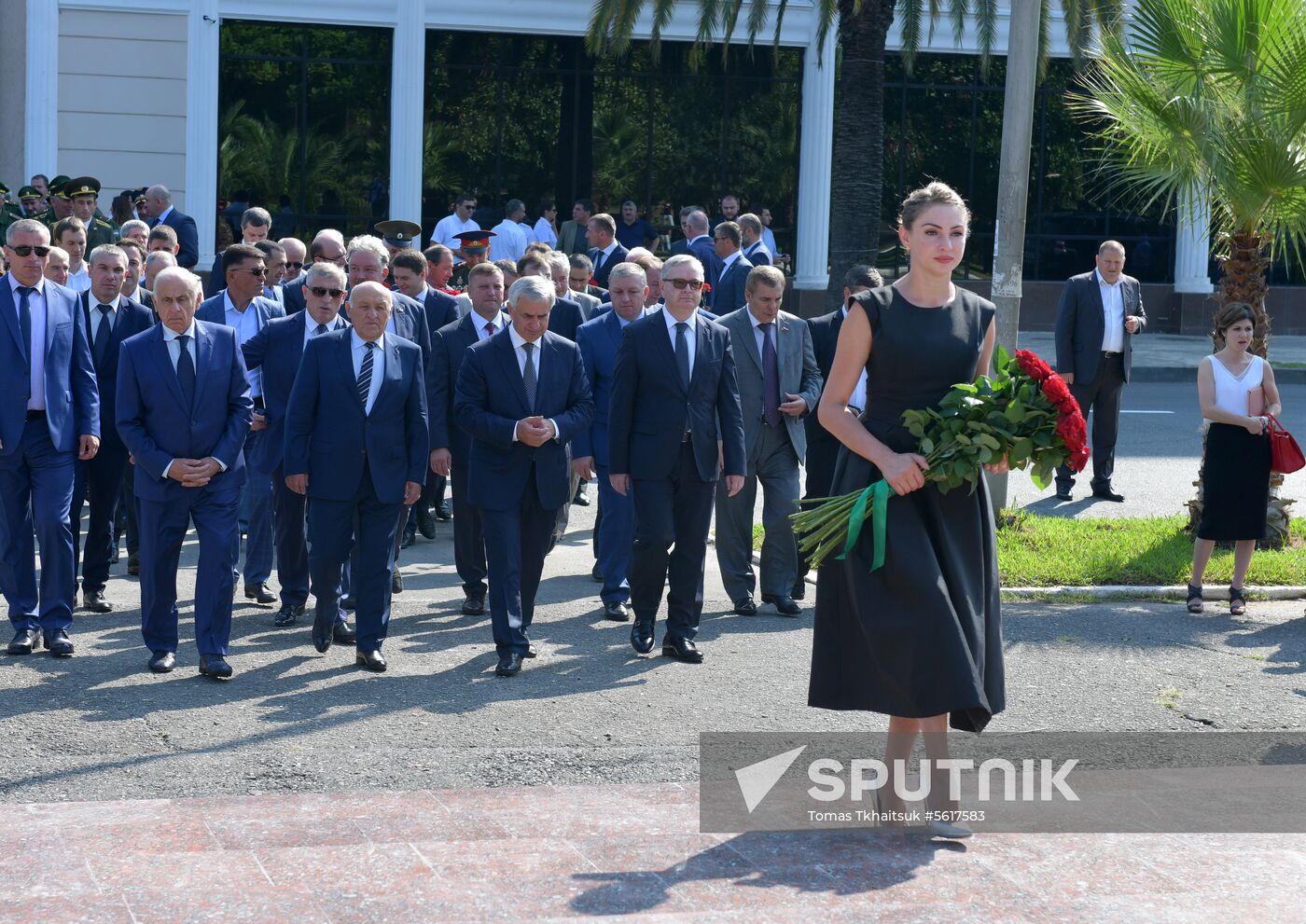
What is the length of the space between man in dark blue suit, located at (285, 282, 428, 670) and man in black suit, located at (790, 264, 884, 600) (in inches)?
95.7

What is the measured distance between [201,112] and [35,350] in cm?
1768

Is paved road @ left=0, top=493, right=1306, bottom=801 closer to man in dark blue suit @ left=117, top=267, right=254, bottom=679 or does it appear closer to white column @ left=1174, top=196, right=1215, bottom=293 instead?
man in dark blue suit @ left=117, top=267, right=254, bottom=679

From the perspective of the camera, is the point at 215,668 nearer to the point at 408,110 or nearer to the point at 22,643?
the point at 22,643

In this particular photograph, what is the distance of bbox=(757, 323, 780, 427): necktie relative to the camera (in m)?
9.52

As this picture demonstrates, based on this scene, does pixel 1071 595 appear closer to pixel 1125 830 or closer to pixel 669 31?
pixel 1125 830

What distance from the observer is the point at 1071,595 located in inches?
→ 400

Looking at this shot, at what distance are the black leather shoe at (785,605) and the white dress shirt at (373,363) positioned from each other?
2.72 meters

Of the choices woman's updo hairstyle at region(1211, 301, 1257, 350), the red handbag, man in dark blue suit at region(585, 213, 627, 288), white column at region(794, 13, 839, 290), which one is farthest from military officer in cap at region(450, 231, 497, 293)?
white column at region(794, 13, 839, 290)

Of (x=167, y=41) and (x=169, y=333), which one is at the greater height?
(x=167, y=41)

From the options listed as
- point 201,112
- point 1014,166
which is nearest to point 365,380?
point 1014,166

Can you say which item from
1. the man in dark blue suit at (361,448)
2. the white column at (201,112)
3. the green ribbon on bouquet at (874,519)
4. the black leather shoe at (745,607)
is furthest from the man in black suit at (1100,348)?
the white column at (201,112)

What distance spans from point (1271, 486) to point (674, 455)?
5183 mm

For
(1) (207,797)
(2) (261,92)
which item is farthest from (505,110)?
(1) (207,797)

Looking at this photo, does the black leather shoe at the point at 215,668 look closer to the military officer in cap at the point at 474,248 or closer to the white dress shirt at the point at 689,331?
the white dress shirt at the point at 689,331
